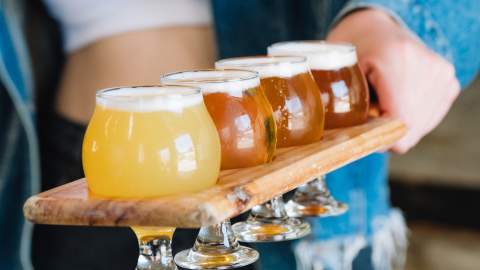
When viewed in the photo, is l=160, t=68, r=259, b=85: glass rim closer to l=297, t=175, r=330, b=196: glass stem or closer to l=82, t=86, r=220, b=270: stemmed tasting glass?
l=82, t=86, r=220, b=270: stemmed tasting glass

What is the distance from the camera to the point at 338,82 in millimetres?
1167

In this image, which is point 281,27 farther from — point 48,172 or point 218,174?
point 218,174

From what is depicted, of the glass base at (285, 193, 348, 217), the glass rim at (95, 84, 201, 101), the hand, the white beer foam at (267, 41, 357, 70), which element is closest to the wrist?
the hand

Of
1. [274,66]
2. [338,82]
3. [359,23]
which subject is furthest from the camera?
[359,23]

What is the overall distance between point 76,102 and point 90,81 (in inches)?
2.3

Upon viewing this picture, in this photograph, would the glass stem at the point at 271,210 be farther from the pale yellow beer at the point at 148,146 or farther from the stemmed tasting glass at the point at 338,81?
the pale yellow beer at the point at 148,146

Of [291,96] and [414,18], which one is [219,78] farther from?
[414,18]

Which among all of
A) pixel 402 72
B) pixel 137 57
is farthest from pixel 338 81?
pixel 137 57

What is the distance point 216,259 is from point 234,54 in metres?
0.76

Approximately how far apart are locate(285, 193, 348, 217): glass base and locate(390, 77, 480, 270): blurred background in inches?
93.1

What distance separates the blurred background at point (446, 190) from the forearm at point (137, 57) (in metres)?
2.19

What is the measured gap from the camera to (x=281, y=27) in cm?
167

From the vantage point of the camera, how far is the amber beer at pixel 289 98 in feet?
3.48

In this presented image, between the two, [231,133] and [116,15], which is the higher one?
[116,15]
